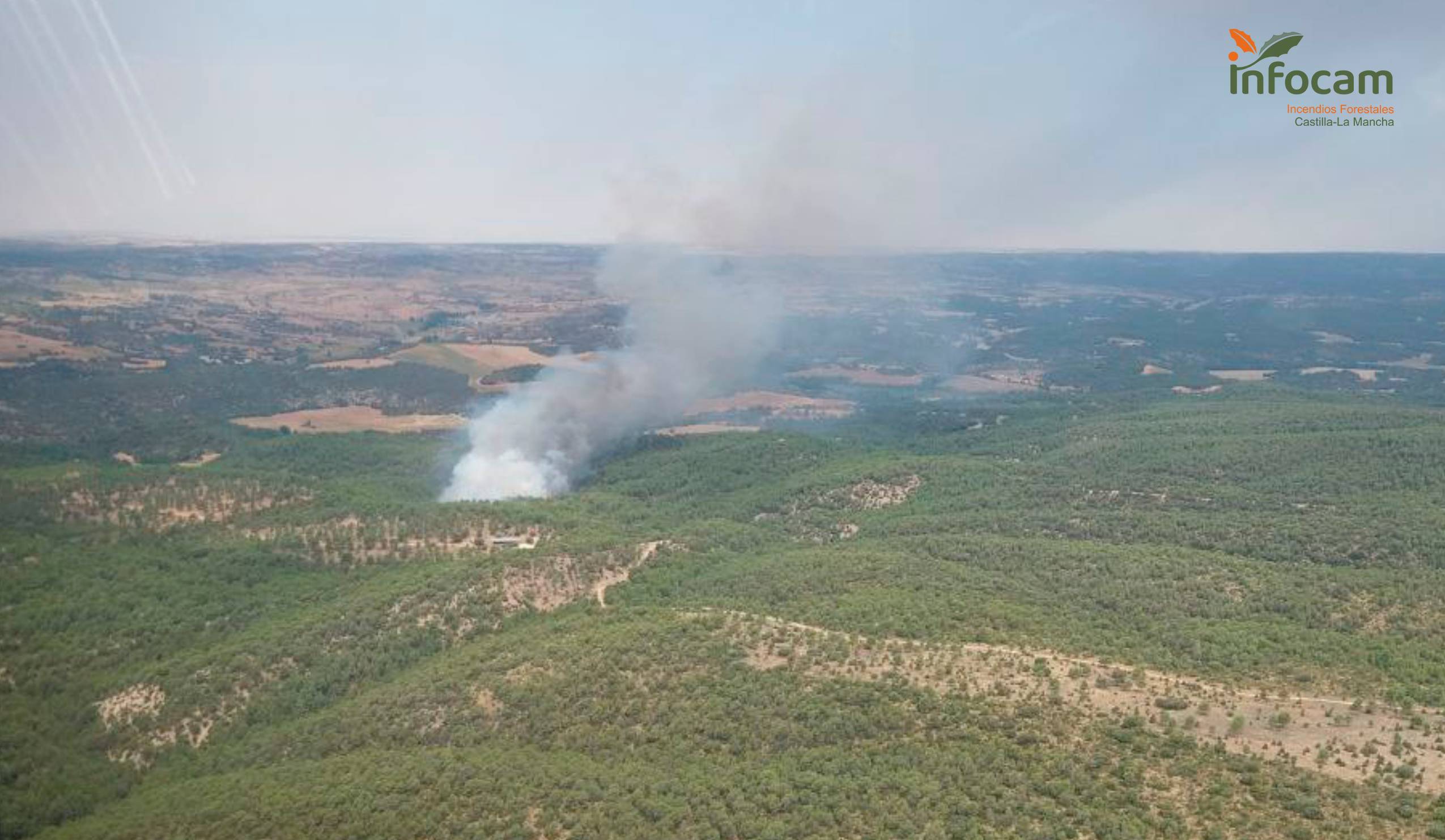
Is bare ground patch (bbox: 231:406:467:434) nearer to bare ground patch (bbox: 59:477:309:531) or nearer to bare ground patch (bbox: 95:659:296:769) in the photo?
bare ground patch (bbox: 59:477:309:531)

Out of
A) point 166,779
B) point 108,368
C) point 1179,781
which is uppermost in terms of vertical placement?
point 108,368

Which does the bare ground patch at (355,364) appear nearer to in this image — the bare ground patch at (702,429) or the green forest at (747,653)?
the bare ground patch at (702,429)

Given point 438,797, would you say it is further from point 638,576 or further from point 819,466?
point 819,466

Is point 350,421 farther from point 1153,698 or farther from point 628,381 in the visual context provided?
point 1153,698

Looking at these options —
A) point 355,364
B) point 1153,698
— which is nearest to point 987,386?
point 355,364

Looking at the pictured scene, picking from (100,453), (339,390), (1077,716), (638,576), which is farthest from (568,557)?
(339,390)

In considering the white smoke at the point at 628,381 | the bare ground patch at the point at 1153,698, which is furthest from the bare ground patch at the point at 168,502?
the bare ground patch at the point at 1153,698

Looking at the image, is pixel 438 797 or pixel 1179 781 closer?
pixel 1179 781

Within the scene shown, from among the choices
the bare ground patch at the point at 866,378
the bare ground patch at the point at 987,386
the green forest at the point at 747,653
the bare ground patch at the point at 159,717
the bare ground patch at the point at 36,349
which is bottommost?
the bare ground patch at the point at 159,717

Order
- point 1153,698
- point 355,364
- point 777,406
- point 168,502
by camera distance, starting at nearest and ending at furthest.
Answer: point 1153,698
point 168,502
point 777,406
point 355,364
